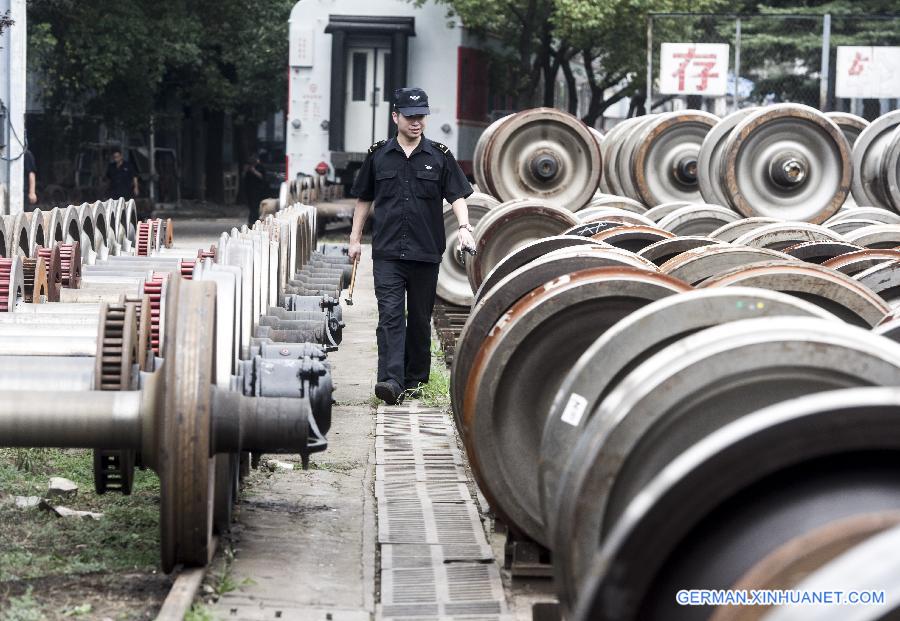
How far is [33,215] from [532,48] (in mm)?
20736

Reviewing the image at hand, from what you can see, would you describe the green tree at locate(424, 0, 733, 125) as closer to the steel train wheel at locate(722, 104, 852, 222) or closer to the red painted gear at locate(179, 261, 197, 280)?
the steel train wheel at locate(722, 104, 852, 222)

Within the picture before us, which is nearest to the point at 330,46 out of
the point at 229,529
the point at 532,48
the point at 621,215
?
the point at 532,48

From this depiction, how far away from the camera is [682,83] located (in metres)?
22.2

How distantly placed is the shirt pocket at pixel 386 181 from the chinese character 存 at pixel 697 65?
45.1ft

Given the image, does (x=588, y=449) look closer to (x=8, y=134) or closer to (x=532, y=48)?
(x=8, y=134)

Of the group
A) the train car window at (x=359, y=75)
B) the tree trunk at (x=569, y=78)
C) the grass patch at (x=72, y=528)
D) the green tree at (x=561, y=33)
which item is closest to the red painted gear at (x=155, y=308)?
the grass patch at (x=72, y=528)

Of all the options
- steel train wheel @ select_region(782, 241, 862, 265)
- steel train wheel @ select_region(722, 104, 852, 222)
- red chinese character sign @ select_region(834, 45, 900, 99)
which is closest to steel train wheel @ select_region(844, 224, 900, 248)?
steel train wheel @ select_region(782, 241, 862, 265)

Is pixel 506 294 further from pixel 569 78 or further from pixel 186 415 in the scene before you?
pixel 569 78

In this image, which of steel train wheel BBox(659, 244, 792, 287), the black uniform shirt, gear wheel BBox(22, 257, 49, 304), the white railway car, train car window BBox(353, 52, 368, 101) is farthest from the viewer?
train car window BBox(353, 52, 368, 101)

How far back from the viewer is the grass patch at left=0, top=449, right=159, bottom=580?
5090 mm

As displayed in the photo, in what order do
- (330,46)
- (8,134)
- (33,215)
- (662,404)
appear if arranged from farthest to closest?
(330,46)
(8,134)
(33,215)
(662,404)

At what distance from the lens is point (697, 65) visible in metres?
22.1

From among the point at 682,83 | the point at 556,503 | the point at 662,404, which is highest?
the point at 682,83

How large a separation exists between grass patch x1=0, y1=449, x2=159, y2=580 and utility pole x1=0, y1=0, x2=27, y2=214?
39.9 feet
